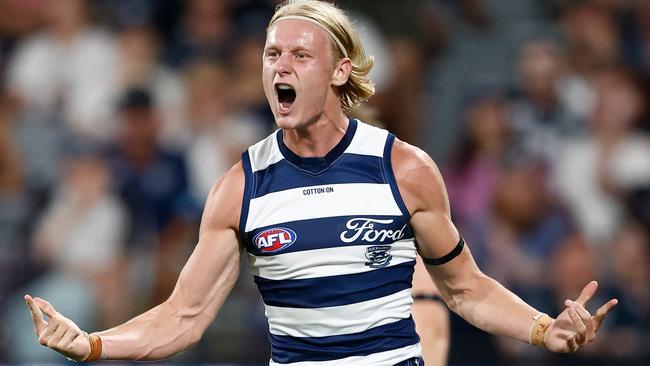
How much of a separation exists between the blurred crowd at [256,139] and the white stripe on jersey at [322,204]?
321cm

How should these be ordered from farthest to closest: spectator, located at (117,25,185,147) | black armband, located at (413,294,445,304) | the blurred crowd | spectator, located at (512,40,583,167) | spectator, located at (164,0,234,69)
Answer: spectator, located at (164,0,234,69) < spectator, located at (117,25,185,147) < spectator, located at (512,40,583,167) < the blurred crowd < black armband, located at (413,294,445,304)

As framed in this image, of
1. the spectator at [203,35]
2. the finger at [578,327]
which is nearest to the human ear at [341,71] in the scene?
the finger at [578,327]

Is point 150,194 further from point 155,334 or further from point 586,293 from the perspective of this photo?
point 586,293

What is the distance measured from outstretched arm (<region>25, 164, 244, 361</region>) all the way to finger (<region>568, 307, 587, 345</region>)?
1191mm

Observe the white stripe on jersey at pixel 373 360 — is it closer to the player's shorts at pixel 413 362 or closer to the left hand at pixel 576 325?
the player's shorts at pixel 413 362

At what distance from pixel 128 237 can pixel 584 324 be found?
16.0ft

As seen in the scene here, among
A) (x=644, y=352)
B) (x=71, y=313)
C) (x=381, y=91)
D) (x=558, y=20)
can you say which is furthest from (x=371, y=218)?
(x=558, y=20)

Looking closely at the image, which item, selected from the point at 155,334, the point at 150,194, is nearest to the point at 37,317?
the point at 155,334

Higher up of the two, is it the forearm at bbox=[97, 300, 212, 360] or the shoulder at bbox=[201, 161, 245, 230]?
the shoulder at bbox=[201, 161, 245, 230]

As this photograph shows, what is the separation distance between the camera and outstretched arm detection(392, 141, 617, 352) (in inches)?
155

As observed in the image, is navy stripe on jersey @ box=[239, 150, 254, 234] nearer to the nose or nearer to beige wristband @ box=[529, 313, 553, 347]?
the nose

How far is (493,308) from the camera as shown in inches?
166

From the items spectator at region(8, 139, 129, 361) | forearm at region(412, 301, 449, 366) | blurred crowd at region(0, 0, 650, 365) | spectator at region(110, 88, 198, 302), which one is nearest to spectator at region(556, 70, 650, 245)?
blurred crowd at region(0, 0, 650, 365)

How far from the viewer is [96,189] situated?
27.3ft
